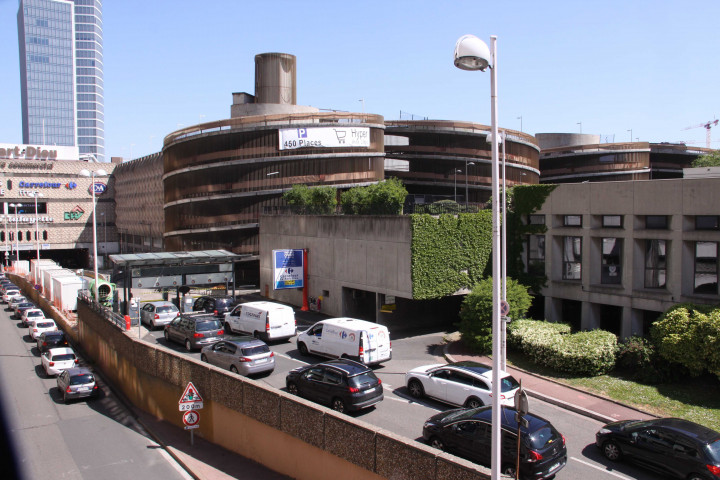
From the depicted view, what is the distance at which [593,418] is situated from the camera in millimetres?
18266

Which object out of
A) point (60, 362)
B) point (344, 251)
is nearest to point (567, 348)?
point (344, 251)

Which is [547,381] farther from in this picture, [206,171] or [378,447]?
[206,171]

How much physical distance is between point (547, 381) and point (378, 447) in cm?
1276

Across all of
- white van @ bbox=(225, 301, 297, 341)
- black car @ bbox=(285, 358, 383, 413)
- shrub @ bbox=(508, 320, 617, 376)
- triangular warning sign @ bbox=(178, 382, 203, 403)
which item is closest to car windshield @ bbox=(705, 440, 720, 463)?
shrub @ bbox=(508, 320, 617, 376)

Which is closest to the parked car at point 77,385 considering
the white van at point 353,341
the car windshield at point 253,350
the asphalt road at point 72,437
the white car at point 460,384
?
the asphalt road at point 72,437

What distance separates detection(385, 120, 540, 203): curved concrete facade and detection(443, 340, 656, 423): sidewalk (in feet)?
158

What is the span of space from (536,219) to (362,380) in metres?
17.4

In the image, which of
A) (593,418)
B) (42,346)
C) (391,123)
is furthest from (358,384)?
(391,123)

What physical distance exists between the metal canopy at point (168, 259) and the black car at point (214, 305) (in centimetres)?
254

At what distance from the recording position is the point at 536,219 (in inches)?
1208

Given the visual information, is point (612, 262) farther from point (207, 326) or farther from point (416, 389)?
point (207, 326)

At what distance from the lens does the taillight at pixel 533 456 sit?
12.5 m

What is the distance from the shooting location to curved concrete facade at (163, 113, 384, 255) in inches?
2105

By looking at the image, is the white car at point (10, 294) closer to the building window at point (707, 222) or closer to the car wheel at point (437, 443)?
the car wheel at point (437, 443)
